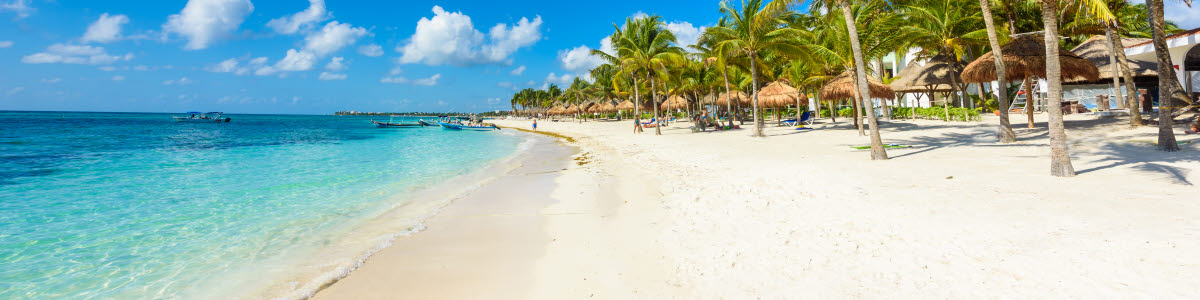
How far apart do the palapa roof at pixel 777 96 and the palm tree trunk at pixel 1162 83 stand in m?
13.0

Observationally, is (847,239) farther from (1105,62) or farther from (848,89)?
(1105,62)

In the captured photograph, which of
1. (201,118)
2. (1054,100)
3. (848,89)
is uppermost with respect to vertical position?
(201,118)

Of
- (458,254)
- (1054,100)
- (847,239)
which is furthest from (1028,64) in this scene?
(458,254)

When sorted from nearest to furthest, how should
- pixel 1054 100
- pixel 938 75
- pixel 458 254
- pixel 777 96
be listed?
pixel 458 254
pixel 1054 100
pixel 938 75
pixel 777 96

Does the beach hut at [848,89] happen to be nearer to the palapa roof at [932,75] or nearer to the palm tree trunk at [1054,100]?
the palapa roof at [932,75]

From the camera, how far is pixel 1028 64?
1178 cm

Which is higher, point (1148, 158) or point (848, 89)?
point (848, 89)

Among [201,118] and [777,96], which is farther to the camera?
[201,118]

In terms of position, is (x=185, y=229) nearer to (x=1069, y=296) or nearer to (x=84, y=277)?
(x=84, y=277)

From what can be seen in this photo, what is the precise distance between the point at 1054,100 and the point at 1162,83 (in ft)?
13.7

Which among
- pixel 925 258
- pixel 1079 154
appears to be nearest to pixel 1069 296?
pixel 925 258

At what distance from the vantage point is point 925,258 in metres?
3.51

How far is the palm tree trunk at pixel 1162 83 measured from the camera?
286 inches

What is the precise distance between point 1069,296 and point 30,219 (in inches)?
501
